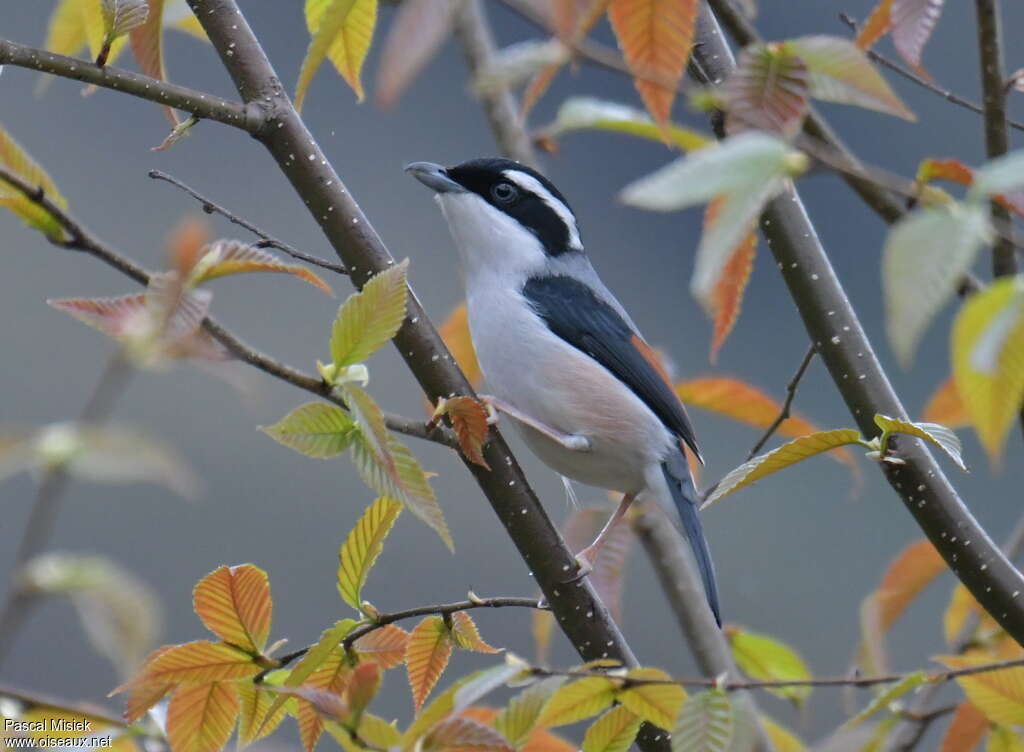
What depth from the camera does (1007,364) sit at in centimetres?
131

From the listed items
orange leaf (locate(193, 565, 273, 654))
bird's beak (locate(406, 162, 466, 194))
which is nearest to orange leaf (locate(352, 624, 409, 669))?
orange leaf (locate(193, 565, 273, 654))

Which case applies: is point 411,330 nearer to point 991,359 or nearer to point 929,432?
point 929,432

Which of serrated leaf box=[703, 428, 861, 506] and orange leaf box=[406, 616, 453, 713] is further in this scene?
orange leaf box=[406, 616, 453, 713]

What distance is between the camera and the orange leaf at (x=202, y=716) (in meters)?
2.15

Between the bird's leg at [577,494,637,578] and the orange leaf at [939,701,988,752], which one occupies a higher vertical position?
the bird's leg at [577,494,637,578]

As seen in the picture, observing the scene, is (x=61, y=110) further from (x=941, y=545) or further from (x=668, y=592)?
(x=941, y=545)

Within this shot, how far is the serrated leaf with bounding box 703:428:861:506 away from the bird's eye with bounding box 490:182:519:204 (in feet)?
7.25

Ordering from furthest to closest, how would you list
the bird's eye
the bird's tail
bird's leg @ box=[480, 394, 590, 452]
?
the bird's eye
bird's leg @ box=[480, 394, 590, 452]
the bird's tail

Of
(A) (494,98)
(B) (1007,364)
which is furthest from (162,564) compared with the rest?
(B) (1007,364)

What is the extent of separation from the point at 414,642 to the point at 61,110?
8.37 metres

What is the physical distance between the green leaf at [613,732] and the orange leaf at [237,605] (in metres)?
0.58

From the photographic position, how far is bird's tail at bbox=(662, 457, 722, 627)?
368cm

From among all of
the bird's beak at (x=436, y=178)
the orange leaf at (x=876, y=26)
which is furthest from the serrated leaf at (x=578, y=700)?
the bird's beak at (x=436, y=178)

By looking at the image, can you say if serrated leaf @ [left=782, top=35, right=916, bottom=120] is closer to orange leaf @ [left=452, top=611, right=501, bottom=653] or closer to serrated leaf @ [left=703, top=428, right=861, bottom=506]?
serrated leaf @ [left=703, top=428, right=861, bottom=506]
